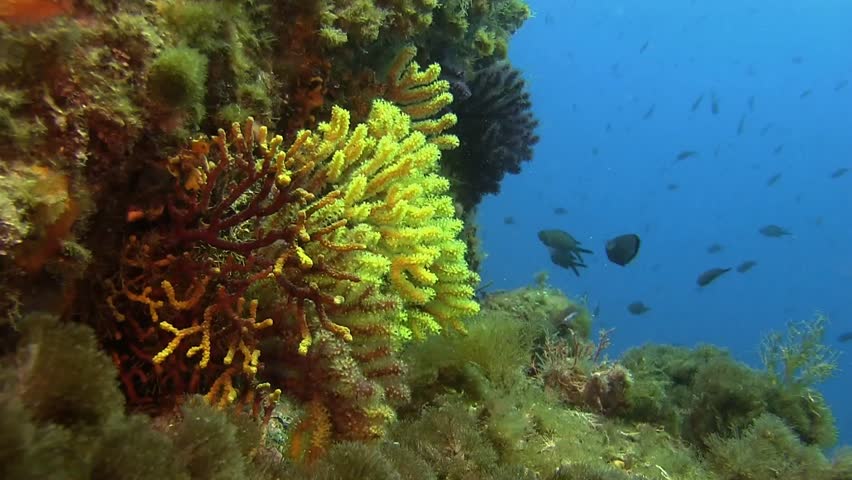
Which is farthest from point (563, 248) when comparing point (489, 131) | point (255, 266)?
point (255, 266)

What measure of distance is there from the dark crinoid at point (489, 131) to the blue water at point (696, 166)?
79.7 metres

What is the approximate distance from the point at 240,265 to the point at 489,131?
451 centimetres

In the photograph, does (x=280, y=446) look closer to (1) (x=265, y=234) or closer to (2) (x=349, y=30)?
(1) (x=265, y=234)

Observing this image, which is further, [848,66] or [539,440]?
[848,66]

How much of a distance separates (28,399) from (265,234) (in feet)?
4.25

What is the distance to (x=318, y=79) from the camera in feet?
12.1

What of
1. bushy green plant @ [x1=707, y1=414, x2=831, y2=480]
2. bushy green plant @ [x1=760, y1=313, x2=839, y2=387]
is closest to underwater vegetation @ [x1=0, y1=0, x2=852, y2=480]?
bushy green plant @ [x1=707, y1=414, x2=831, y2=480]

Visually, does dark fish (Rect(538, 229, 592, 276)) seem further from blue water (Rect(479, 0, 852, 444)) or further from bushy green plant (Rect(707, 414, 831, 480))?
blue water (Rect(479, 0, 852, 444))

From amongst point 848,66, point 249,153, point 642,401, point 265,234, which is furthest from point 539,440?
point 848,66

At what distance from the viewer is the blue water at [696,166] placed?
94.3m

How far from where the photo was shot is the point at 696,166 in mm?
107625

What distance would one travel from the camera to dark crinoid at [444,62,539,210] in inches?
261

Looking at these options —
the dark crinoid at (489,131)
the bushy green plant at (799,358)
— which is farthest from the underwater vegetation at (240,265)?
the bushy green plant at (799,358)

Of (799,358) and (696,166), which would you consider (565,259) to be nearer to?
(799,358)
